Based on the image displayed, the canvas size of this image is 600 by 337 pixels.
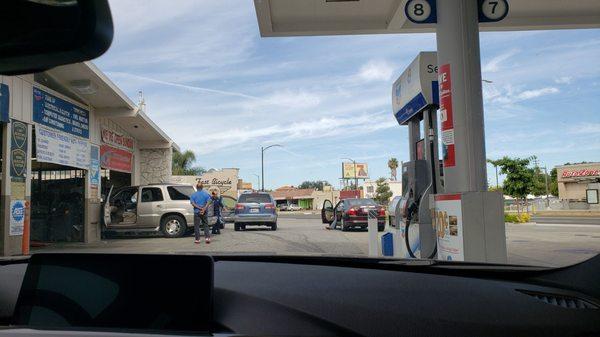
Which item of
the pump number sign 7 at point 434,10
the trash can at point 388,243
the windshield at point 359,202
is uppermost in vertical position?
the pump number sign 7 at point 434,10

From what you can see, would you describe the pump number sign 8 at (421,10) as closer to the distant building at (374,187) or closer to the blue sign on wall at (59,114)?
the blue sign on wall at (59,114)

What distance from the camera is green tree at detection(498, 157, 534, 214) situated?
117 feet

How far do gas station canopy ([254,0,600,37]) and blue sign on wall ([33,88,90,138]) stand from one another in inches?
273

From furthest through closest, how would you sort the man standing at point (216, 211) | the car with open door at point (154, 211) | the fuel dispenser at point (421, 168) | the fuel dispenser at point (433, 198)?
the man standing at point (216, 211)
the car with open door at point (154, 211)
the fuel dispenser at point (421, 168)
the fuel dispenser at point (433, 198)

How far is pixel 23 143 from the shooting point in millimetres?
12789

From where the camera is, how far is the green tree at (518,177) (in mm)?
35625

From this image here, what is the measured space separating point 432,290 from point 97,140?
17.3 metres

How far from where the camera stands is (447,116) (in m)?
6.47

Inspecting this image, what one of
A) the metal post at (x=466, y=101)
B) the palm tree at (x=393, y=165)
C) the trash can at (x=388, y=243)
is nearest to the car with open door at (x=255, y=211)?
the trash can at (x=388, y=243)

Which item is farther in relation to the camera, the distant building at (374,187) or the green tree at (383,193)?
the distant building at (374,187)

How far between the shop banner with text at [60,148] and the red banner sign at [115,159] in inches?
70.6

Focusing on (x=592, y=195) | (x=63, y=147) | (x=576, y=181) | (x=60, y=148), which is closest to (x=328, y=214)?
(x=63, y=147)

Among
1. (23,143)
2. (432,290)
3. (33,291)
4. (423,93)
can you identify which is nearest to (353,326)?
(432,290)

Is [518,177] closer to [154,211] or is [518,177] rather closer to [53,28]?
[154,211]
